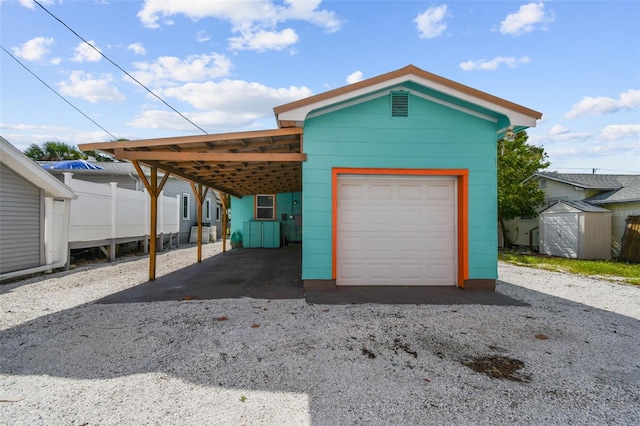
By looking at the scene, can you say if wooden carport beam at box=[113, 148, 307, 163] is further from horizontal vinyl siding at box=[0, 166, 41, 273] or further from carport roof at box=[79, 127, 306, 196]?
horizontal vinyl siding at box=[0, 166, 41, 273]

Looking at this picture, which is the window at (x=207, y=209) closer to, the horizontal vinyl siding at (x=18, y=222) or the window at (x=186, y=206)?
the window at (x=186, y=206)

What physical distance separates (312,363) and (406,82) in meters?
5.08

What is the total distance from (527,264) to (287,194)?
32.8 ft

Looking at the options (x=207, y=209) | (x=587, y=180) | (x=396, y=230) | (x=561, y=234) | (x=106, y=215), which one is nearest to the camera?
(x=396, y=230)

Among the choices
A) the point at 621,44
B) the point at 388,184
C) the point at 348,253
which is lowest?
the point at 348,253

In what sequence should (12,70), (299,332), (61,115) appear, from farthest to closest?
(61,115) < (12,70) < (299,332)

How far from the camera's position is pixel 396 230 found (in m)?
6.07

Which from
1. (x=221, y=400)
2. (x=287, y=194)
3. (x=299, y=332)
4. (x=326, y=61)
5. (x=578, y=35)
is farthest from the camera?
(x=287, y=194)

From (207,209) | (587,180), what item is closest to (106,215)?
(207,209)

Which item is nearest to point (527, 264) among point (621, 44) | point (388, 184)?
point (621, 44)

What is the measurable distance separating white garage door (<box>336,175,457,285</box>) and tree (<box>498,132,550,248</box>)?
918 centimetres

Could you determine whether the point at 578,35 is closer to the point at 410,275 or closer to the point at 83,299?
the point at 410,275

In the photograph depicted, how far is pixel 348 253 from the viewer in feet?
19.9

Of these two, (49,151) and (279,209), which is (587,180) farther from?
(49,151)
